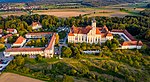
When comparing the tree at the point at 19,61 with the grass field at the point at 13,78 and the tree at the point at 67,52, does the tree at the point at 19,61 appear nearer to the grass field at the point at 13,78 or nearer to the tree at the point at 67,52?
the grass field at the point at 13,78

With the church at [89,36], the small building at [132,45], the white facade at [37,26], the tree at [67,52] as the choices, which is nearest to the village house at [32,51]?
the tree at [67,52]

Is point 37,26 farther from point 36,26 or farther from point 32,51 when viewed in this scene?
point 32,51

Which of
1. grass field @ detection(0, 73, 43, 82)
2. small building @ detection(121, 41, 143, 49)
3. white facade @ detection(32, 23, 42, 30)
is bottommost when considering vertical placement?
grass field @ detection(0, 73, 43, 82)

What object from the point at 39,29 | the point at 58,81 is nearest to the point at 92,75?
the point at 58,81

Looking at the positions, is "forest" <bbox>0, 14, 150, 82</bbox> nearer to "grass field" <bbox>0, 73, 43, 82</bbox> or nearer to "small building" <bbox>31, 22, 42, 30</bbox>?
"grass field" <bbox>0, 73, 43, 82</bbox>

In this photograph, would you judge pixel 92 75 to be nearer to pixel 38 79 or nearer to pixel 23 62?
pixel 38 79

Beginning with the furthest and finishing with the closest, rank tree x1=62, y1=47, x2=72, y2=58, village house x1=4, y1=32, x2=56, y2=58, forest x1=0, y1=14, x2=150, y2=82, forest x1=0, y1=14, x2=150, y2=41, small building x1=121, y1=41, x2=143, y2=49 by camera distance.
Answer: forest x1=0, y1=14, x2=150, y2=41, small building x1=121, y1=41, x2=143, y2=49, village house x1=4, y1=32, x2=56, y2=58, tree x1=62, y1=47, x2=72, y2=58, forest x1=0, y1=14, x2=150, y2=82

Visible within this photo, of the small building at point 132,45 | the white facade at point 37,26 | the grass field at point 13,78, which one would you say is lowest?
the grass field at point 13,78

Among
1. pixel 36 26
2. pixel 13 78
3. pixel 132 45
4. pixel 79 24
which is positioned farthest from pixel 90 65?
pixel 36 26

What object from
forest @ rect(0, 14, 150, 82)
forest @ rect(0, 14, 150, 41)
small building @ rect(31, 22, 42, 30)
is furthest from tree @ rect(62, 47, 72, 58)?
small building @ rect(31, 22, 42, 30)

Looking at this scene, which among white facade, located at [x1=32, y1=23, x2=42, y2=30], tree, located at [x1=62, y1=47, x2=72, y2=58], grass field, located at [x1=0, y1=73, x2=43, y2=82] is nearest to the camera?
grass field, located at [x1=0, y1=73, x2=43, y2=82]

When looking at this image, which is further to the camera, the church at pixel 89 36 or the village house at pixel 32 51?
the church at pixel 89 36
